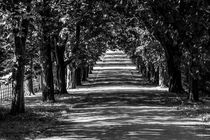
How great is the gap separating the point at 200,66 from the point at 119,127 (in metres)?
11.3

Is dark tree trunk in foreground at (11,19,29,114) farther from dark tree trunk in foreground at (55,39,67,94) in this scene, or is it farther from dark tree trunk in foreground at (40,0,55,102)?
dark tree trunk in foreground at (55,39,67,94)

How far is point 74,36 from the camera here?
39.5 metres

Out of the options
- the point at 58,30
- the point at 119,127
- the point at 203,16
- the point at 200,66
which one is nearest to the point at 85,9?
the point at 58,30

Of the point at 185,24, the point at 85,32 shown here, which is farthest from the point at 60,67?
the point at 185,24

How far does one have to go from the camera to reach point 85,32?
137 ft

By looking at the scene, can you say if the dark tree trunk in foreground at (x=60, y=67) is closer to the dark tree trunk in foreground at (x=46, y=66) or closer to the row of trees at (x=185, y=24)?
the row of trees at (x=185, y=24)

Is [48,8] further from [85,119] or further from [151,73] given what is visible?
[151,73]

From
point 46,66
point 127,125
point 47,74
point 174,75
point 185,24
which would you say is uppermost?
point 185,24

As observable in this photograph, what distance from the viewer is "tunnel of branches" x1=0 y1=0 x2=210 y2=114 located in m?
19.9

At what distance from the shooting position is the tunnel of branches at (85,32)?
65.4 feet

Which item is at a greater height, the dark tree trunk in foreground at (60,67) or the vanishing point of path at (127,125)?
the dark tree trunk in foreground at (60,67)

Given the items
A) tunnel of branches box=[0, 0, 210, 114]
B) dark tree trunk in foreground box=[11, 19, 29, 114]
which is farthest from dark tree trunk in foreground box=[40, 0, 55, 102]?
dark tree trunk in foreground box=[11, 19, 29, 114]

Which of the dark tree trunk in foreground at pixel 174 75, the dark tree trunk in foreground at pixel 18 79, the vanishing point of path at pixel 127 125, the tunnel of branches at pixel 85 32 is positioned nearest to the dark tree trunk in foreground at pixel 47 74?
the tunnel of branches at pixel 85 32

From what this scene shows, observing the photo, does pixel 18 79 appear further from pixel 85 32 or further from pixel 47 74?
pixel 85 32
